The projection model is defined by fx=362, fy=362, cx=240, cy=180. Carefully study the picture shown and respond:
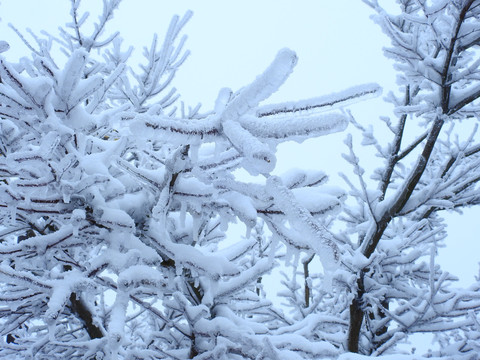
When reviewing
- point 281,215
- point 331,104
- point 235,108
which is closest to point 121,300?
point 281,215

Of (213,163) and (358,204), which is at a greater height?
(358,204)

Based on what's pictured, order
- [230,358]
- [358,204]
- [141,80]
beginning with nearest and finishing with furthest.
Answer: [230,358]
[141,80]
[358,204]

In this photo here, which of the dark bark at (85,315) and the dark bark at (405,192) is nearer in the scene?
the dark bark at (85,315)

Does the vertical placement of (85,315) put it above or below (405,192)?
below

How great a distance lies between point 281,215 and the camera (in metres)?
1.52

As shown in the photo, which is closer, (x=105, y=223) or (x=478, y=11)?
(x=105, y=223)

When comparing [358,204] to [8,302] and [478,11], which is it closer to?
[478,11]

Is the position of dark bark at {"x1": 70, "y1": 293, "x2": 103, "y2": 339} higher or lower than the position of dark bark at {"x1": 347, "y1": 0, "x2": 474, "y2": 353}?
lower

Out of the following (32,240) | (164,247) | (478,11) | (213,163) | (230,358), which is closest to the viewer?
(213,163)

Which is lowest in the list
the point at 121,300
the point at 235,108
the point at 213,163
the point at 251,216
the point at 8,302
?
the point at 8,302

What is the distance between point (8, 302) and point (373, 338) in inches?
133

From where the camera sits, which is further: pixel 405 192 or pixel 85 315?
pixel 405 192

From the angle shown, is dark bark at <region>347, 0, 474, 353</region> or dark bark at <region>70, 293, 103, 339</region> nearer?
dark bark at <region>70, 293, 103, 339</region>

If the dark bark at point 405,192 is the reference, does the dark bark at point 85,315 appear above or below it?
below
